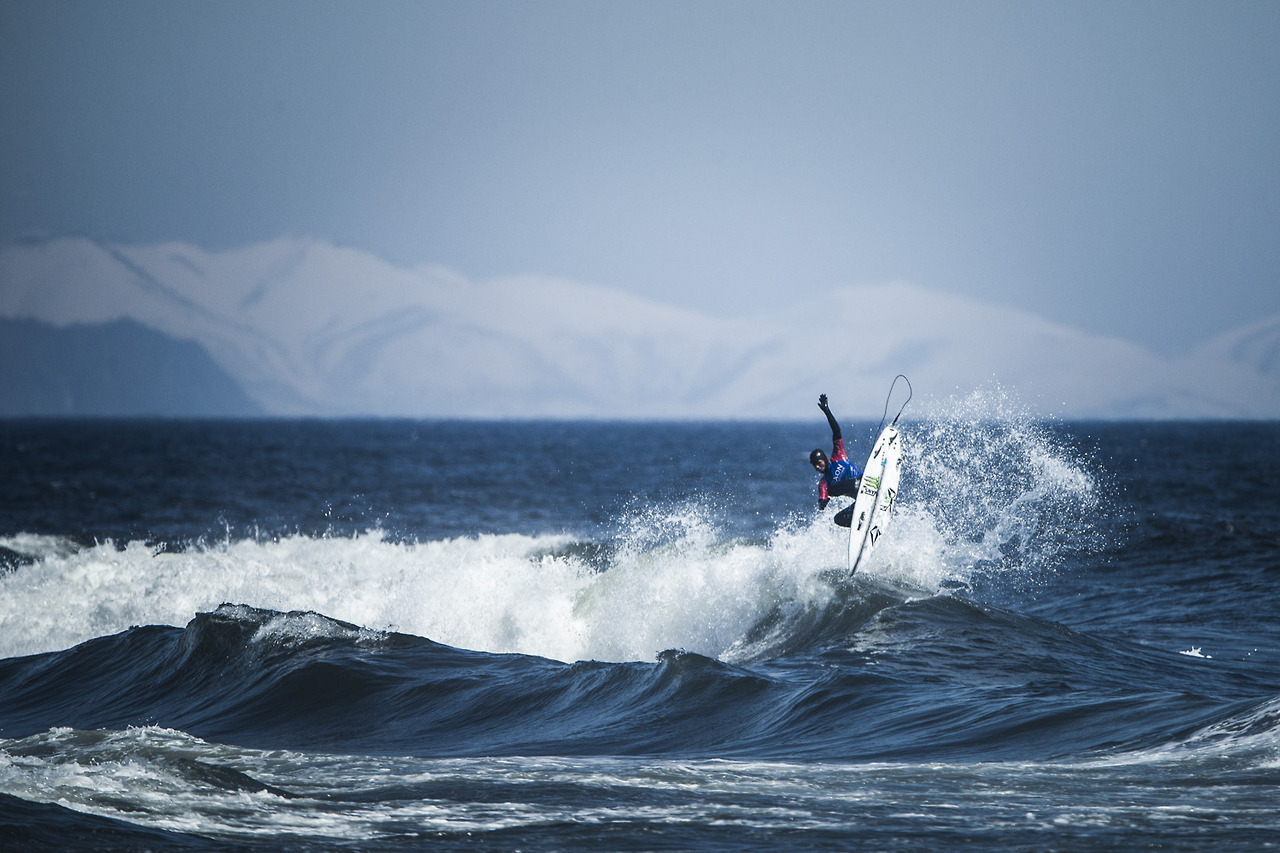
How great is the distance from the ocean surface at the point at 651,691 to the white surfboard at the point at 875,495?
1.48 ft

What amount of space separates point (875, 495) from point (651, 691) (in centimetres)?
581

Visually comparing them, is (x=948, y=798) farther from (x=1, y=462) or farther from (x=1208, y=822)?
(x=1, y=462)

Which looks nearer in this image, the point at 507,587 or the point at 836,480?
the point at 836,480

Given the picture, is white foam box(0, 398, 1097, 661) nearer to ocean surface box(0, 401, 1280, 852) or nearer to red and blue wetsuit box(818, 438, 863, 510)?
ocean surface box(0, 401, 1280, 852)

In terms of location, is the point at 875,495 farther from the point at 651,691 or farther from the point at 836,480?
the point at 651,691

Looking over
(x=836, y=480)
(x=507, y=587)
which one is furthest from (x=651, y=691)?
(x=507, y=587)

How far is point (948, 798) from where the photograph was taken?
6504 millimetres

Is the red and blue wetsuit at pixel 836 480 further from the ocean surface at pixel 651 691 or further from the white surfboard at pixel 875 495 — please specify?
the ocean surface at pixel 651 691

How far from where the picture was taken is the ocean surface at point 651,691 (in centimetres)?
617

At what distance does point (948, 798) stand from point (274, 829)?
12.5ft

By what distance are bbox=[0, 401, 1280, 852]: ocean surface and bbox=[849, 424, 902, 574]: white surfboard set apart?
0.45m

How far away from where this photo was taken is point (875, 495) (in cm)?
1464

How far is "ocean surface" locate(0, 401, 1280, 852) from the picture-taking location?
6.17 meters

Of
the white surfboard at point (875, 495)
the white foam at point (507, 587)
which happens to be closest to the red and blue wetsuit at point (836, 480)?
the white surfboard at point (875, 495)
